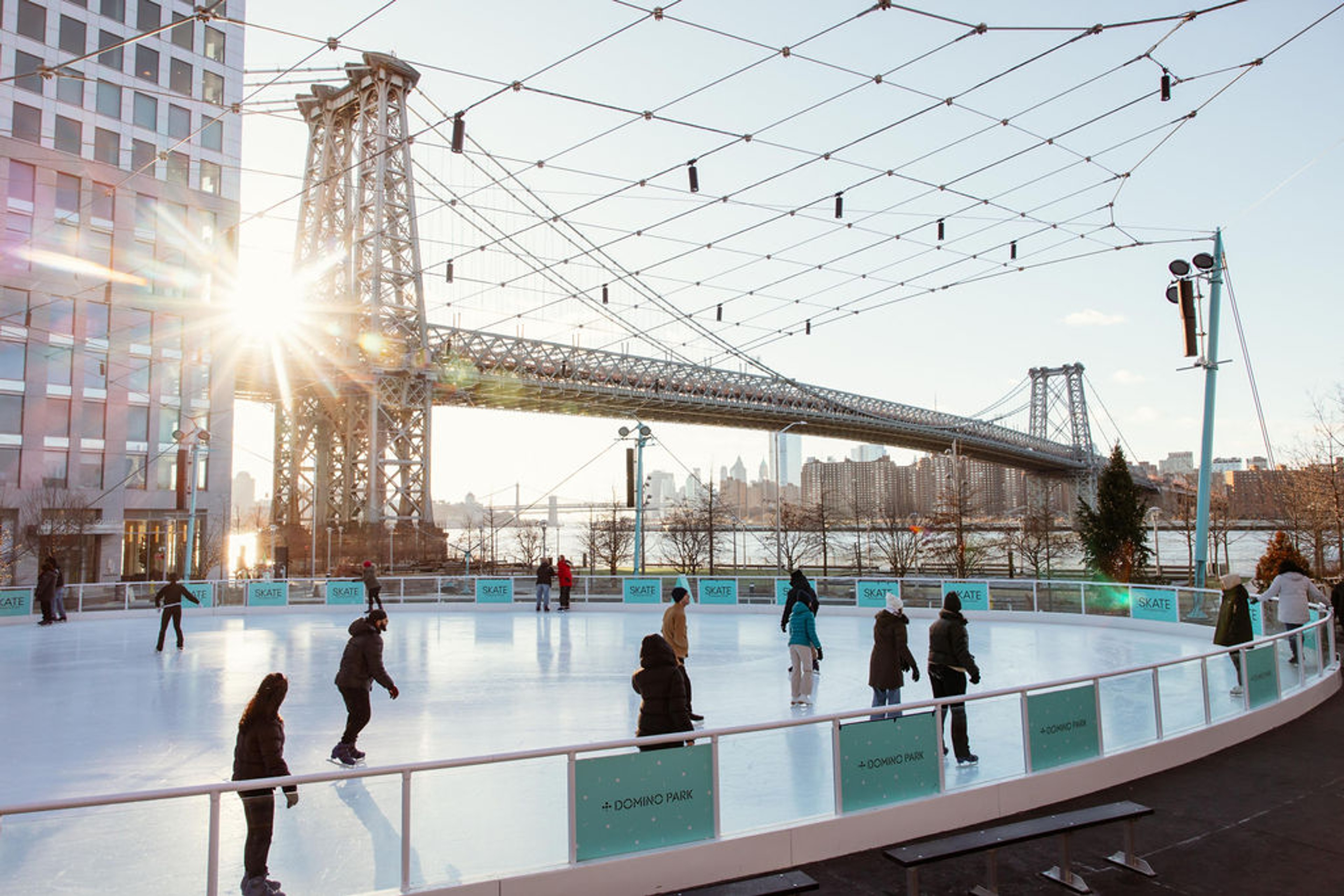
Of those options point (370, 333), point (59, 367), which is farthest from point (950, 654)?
point (59, 367)

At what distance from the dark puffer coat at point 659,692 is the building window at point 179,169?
121 feet

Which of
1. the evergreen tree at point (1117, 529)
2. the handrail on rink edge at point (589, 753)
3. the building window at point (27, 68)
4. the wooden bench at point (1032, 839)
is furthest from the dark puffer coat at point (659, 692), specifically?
the building window at point (27, 68)

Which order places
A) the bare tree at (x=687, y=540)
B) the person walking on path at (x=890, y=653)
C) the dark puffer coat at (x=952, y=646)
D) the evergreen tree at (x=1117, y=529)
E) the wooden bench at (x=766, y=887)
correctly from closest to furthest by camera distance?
the wooden bench at (x=766, y=887) < the dark puffer coat at (x=952, y=646) < the person walking on path at (x=890, y=653) < the evergreen tree at (x=1117, y=529) < the bare tree at (x=687, y=540)

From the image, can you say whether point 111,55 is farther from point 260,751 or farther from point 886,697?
point 886,697

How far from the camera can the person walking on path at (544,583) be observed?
73.4ft

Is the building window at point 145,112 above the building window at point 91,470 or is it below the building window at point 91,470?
above

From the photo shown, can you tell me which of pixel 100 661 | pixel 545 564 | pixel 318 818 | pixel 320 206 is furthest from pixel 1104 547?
pixel 320 206

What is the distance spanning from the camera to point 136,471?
112ft

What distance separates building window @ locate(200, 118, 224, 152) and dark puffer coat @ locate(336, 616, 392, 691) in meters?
35.0

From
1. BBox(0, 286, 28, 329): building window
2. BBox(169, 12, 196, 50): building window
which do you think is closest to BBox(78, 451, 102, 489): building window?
BBox(0, 286, 28, 329): building window

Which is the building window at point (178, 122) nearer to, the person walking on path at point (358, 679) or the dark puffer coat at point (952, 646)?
the person walking on path at point (358, 679)

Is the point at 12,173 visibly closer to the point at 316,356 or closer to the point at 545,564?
the point at 316,356

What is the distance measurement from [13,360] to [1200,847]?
123 feet

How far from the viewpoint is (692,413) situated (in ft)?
192
